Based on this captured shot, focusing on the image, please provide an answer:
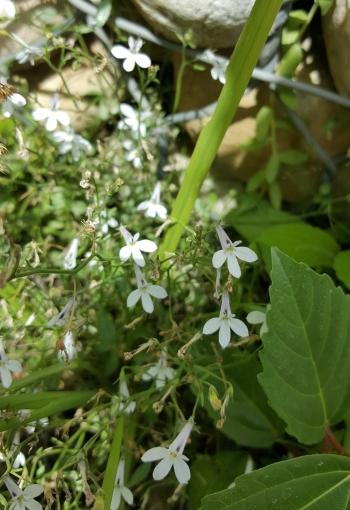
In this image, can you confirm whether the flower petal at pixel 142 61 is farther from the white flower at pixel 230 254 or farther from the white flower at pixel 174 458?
the white flower at pixel 174 458

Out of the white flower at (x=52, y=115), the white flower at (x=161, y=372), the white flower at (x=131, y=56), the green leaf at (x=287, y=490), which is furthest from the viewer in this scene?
the white flower at (x=52, y=115)

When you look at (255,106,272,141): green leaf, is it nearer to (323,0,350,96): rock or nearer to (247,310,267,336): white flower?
(323,0,350,96): rock

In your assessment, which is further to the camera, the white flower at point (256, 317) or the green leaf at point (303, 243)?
the green leaf at point (303, 243)

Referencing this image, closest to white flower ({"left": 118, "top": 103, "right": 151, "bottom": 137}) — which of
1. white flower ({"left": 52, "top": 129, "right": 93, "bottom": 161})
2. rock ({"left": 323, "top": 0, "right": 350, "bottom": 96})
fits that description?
white flower ({"left": 52, "top": 129, "right": 93, "bottom": 161})

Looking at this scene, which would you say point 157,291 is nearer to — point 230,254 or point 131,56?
point 230,254

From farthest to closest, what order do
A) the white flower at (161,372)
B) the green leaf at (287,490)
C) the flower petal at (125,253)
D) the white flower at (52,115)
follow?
the white flower at (52,115), the white flower at (161,372), the flower petal at (125,253), the green leaf at (287,490)

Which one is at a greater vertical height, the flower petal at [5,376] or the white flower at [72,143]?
the white flower at [72,143]

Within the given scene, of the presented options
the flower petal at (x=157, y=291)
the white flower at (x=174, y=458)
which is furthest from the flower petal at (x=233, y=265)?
the white flower at (x=174, y=458)
